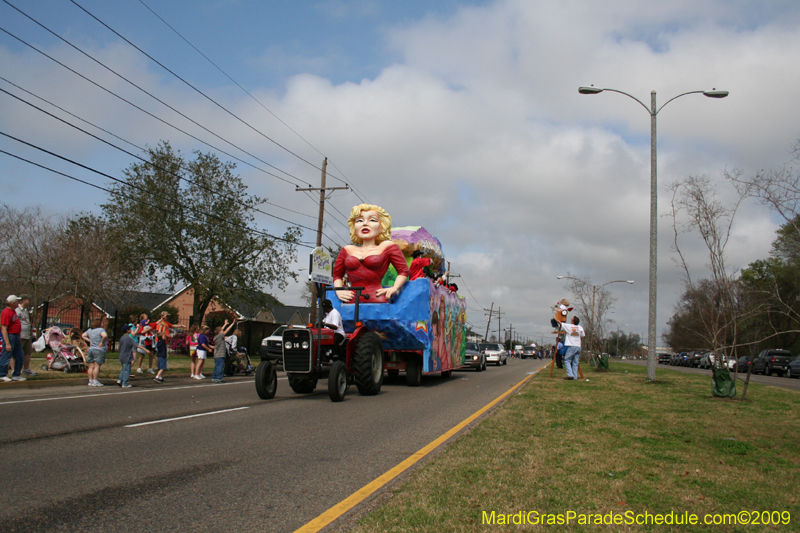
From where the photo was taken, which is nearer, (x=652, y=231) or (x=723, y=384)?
(x=723, y=384)

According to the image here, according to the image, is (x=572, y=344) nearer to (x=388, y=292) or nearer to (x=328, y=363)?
(x=388, y=292)

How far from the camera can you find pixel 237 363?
2019 centimetres

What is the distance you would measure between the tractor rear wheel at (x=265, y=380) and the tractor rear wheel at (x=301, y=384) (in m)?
Answer: 0.59

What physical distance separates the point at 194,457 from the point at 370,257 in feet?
30.2

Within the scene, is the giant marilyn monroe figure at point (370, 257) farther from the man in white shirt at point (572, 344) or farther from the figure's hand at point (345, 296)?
the man in white shirt at point (572, 344)

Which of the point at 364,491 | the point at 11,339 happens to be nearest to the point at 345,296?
the point at 11,339

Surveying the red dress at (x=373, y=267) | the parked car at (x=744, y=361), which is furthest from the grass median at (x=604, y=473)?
the red dress at (x=373, y=267)

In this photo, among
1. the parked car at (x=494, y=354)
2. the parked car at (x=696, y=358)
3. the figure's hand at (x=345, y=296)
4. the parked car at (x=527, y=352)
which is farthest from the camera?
the parked car at (x=527, y=352)

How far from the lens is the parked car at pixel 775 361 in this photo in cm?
3375

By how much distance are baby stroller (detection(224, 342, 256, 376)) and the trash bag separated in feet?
46.0

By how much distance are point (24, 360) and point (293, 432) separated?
419 inches

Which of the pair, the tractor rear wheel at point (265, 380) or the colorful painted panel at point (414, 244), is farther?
the colorful painted panel at point (414, 244)

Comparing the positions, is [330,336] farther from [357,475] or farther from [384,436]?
[357,475]

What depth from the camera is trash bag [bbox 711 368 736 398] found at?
11.9m
